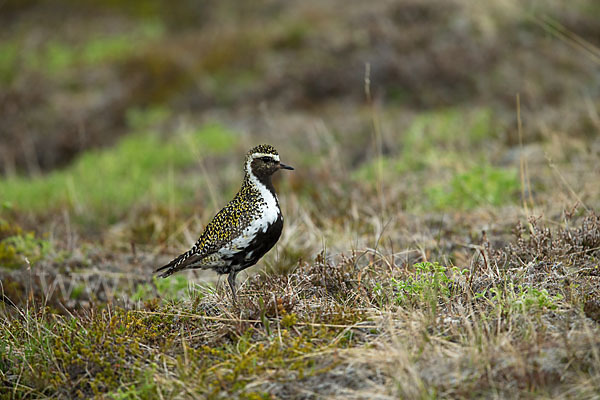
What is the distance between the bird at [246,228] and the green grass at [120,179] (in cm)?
323

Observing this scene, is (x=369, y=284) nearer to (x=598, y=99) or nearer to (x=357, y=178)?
(x=357, y=178)

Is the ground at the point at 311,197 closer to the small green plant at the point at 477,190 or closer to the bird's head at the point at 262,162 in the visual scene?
the small green plant at the point at 477,190

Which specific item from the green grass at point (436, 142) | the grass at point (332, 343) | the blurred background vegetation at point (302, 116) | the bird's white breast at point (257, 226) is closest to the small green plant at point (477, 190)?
the blurred background vegetation at point (302, 116)

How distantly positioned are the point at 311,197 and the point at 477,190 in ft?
6.92

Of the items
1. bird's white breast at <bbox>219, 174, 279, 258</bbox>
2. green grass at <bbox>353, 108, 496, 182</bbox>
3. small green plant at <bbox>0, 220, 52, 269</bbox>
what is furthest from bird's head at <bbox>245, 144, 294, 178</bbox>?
green grass at <bbox>353, 108, 496, 182</bbox>

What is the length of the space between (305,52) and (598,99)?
6095 mm

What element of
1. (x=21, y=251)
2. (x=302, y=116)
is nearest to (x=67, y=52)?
(x=302, y=116)

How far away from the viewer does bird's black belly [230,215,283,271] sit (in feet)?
15.2

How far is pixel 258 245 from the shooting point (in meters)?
4.64

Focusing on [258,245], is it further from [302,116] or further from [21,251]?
[302,116]

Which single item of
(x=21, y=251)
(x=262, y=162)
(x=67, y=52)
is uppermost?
(x=67, y=52)

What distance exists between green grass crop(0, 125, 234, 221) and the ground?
55 millimetres

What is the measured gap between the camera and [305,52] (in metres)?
14.1

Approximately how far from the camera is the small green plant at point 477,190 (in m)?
7.10
